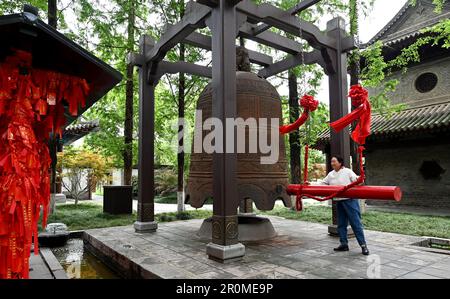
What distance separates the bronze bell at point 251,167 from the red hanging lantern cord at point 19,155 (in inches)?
113

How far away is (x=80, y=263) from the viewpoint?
5.55 m

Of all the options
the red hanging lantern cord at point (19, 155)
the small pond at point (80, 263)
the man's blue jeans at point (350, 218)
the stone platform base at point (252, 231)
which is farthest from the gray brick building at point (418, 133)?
the red hanging lantern cord at point (19, 155)

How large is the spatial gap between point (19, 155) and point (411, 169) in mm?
12980

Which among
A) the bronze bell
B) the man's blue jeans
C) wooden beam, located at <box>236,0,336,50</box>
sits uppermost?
wooden beam, located at <box>236,0,336,50</box>

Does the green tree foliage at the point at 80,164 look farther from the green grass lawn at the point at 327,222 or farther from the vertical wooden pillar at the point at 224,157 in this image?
the vertical wooden pillar at the point at 224,157

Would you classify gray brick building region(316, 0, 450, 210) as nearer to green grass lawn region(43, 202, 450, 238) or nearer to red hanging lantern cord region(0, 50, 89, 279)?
green grass lawn region(43, 202, 450, 238)

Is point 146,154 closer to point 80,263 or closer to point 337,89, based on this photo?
point 80,263

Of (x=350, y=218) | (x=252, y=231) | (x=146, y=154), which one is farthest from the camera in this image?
(x=146, y=154)

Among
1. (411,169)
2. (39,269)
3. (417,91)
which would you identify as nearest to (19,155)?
(39,269)

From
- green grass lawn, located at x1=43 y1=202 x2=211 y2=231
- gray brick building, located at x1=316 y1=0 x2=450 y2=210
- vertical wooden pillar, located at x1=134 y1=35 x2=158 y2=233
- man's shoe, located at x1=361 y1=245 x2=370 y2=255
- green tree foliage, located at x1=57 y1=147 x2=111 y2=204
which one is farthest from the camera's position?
green tree foliage, located at x1=57 y1=147 x2=111 y2=204

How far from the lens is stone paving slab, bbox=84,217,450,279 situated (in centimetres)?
402

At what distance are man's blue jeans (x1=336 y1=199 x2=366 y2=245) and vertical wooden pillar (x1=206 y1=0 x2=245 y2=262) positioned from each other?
173cm

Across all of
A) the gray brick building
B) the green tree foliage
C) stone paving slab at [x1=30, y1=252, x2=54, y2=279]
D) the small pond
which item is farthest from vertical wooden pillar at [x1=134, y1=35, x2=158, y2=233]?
the gray brick building

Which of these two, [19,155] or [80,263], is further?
[80,263]
